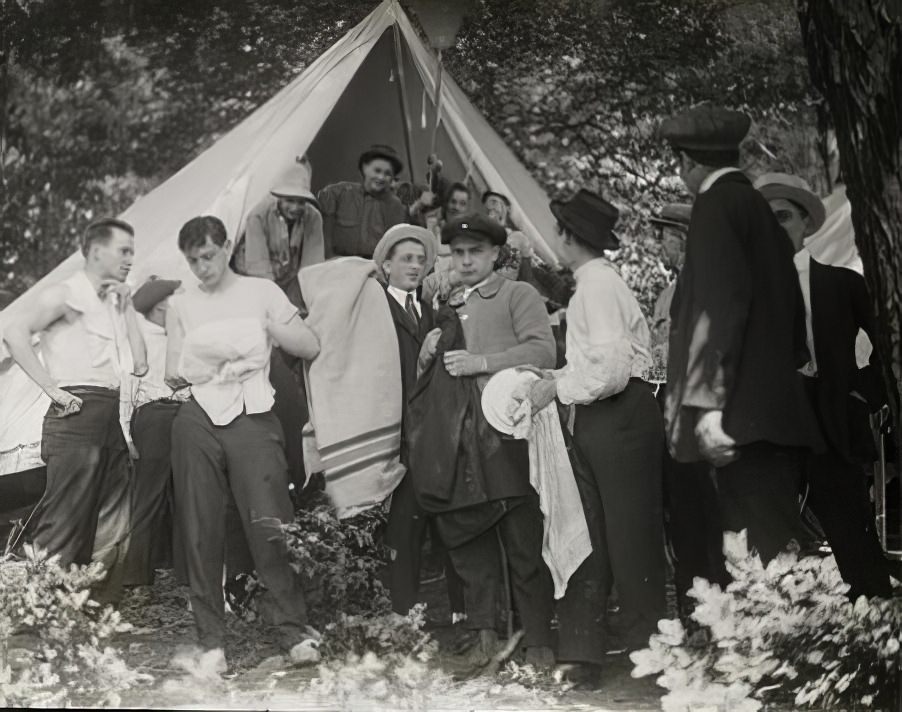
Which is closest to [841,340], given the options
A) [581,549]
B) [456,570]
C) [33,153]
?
[581,549]

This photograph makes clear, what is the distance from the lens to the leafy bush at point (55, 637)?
5707 millimetres

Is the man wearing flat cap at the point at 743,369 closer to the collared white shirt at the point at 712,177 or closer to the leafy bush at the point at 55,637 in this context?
the collared white shirt at the point at 712,177

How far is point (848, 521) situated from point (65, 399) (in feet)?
11.2

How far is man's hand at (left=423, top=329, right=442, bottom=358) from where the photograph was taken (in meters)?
5.60

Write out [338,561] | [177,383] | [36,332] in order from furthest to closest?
[36,332] → [177,383] → [338,561]

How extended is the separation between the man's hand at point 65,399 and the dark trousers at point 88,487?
18 mm

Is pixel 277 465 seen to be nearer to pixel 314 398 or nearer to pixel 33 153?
pixel 314 398

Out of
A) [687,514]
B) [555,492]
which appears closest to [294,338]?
[555,492]

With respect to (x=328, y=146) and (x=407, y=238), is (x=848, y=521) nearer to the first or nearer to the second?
(x=407, y=238)

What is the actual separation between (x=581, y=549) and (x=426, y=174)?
5.74ft

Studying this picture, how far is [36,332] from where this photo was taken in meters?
5.79

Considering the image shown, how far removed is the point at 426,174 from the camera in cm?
570

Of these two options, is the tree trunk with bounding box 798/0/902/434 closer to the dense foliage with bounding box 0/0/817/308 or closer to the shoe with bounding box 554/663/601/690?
the dense foliage with bounding box 0/0/817/308

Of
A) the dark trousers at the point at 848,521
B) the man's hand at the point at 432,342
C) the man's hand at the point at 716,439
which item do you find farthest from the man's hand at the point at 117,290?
the dark trousers at the point at 848,521
